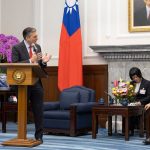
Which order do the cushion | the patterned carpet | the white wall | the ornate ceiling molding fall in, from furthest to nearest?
the white wall < the ornate ceiling molding < the cushion < the patterned carpet

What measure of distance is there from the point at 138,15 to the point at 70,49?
4.73 ft

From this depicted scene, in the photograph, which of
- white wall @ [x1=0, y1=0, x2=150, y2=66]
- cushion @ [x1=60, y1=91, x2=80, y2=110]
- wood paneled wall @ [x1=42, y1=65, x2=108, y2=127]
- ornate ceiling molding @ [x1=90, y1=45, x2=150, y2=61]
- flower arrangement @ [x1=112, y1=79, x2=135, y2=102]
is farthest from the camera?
wood paneled wall @ [x1=42, y1=65, x2=108, y2=127]

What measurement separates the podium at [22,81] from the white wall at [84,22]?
3178 mm

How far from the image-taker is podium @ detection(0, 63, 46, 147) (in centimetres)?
520

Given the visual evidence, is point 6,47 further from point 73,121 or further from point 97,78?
point 73,121

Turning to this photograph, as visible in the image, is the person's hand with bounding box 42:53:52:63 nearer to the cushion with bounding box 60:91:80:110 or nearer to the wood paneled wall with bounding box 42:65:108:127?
→ the cushion with bounding box 60:91:80:110

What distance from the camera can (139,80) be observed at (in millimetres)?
7086

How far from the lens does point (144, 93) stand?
7004mm

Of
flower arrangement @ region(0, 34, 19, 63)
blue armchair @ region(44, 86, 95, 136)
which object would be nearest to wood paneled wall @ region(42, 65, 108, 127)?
blue armchair @ region(44, 86, 95, 136)

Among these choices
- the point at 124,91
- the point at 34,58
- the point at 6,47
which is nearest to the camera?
the point at 34,58

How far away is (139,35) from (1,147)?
3811 millimetres

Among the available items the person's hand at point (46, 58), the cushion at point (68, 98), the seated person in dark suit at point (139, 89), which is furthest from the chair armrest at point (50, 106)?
the person's hand at point (46, 58)

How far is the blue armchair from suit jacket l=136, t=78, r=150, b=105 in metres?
0.82

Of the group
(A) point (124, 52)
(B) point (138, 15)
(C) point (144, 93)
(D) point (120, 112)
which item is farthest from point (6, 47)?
(D) point (120, 112)
